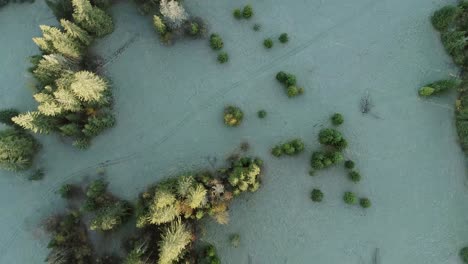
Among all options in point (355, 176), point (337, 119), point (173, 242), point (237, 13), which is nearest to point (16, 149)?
point (173, 242)

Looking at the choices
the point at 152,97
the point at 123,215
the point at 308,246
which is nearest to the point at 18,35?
the point at 152,97

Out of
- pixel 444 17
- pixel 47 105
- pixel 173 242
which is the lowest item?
pixel 173 242

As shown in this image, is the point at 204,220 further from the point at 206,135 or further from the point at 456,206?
the point at 456,206

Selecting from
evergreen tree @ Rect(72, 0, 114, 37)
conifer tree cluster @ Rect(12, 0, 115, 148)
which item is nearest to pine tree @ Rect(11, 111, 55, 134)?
conifer tree cluster @ Rect(12, 0, 115, 148)

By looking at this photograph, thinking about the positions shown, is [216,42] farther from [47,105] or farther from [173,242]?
[173,242]

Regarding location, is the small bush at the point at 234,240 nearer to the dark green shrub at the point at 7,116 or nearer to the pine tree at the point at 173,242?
the pine tree at the point at 173,242
